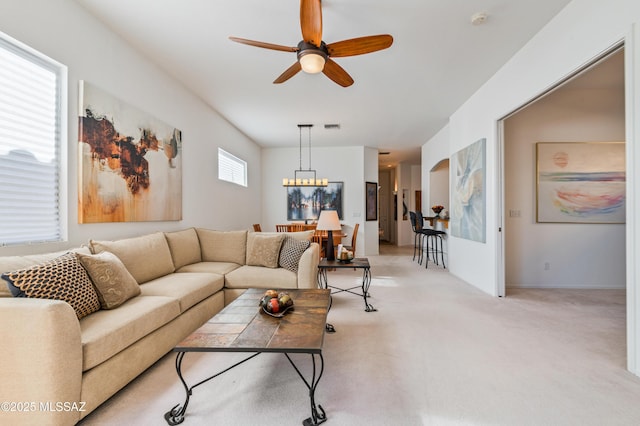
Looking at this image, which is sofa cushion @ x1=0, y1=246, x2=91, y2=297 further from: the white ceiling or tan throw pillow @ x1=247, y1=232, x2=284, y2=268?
the white ceiling

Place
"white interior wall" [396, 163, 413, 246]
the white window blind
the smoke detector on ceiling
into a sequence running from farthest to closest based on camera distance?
"white interior wall" [396, 163, 413, 246] < the white window blind < the smoke detector on ceiling

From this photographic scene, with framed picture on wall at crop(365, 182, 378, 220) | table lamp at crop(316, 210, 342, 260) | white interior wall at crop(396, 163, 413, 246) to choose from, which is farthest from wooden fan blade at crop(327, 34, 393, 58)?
white interior wall at crop(396, 163, 413, 246)

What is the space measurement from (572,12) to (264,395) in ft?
12.6

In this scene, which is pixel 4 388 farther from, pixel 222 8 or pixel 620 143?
pixel 620 143

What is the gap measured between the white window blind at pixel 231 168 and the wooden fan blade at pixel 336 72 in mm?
3084

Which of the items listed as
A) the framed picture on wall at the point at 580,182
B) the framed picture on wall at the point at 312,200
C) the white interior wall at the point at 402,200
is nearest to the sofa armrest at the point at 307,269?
the framed picture on wall at the point at 580,182

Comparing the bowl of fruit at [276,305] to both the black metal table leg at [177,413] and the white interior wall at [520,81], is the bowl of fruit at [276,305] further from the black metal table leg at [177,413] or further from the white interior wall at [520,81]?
the white interior wall at [520,81]

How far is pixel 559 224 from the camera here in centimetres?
415

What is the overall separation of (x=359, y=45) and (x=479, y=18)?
1262 mm

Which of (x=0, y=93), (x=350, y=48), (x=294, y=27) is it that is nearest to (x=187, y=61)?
(x=294, y=27)

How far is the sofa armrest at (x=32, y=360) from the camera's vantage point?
1.33m

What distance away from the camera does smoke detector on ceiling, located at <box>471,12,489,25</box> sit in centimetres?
251

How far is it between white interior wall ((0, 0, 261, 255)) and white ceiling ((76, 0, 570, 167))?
0.59 ft

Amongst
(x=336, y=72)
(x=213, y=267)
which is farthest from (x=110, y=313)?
(x=336, y=72)
